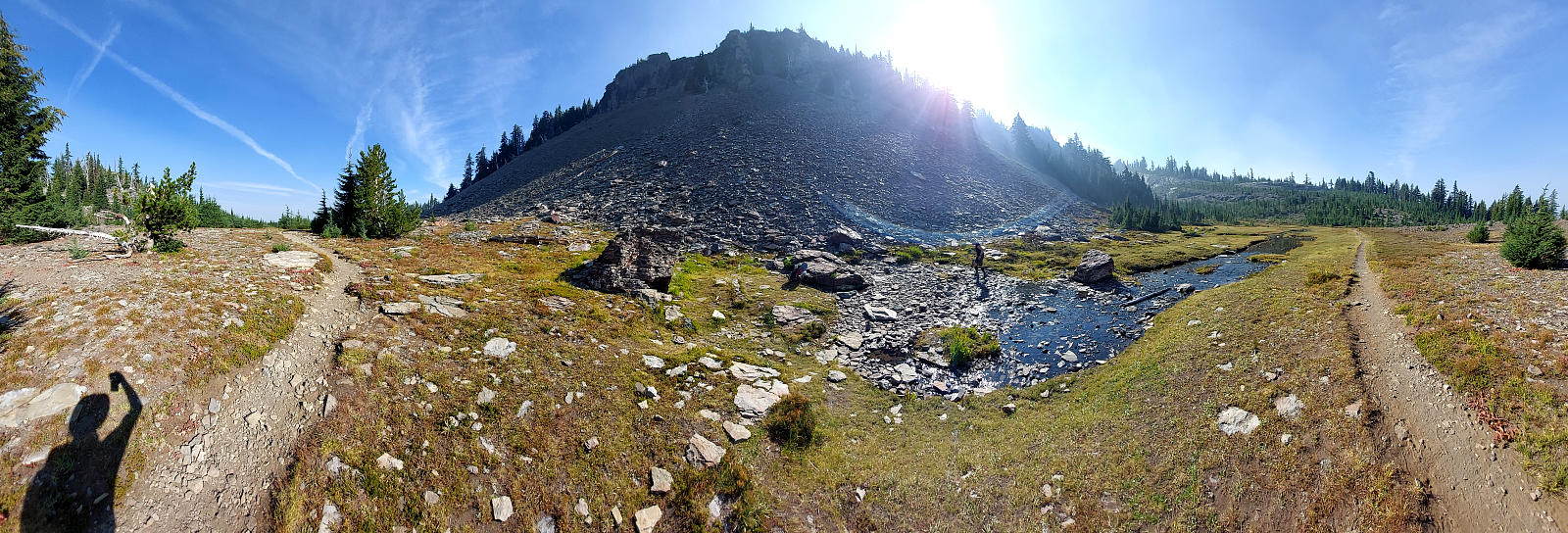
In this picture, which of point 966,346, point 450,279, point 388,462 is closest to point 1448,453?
point 966,346

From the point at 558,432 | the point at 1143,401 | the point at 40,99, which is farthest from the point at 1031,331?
the point at 40,99

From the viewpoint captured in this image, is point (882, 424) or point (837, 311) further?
point (837, 311)

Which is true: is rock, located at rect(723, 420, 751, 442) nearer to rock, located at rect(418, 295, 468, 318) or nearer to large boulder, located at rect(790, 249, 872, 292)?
rock, located at rect(418, 295, 468, 318)

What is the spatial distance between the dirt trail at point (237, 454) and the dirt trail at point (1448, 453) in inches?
761

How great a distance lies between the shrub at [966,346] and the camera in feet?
54.5

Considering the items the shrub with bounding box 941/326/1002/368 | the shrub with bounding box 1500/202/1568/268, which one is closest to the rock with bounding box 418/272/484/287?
the shrub with bounding box 941/326/1002/368

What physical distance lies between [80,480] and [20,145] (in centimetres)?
3073

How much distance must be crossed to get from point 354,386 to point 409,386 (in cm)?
99

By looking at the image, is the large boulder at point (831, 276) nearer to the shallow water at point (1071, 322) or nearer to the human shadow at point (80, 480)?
the shallow water at point (1071, 322)

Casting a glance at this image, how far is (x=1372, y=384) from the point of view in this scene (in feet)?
33.3

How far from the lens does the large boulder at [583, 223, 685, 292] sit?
21.1m

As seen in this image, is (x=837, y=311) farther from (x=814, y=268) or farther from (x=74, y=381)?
(x=74, y=381)

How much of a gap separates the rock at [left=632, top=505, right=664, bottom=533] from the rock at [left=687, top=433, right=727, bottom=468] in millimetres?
1361

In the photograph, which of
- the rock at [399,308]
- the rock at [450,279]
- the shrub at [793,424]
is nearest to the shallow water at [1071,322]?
the shrub at [793,424]
